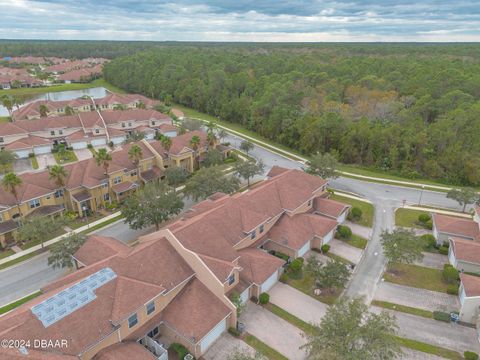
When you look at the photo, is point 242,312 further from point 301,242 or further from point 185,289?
point 301,242

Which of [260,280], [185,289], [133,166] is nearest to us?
[185,289]

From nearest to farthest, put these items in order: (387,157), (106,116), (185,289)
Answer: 1. (185,289)
2. (387,157)
3. (106,116)

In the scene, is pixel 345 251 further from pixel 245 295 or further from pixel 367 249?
pixel 245 295

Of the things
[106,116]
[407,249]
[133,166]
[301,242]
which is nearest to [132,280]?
[301,242]

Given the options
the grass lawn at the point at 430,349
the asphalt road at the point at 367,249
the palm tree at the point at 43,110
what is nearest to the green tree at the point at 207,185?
the asphalt road at the point at 367,249

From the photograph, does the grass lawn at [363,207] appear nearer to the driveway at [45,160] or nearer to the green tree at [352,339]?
the green tree at [352,339]

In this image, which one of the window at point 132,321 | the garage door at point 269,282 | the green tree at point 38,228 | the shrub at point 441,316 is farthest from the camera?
the green tree at point 38,228
